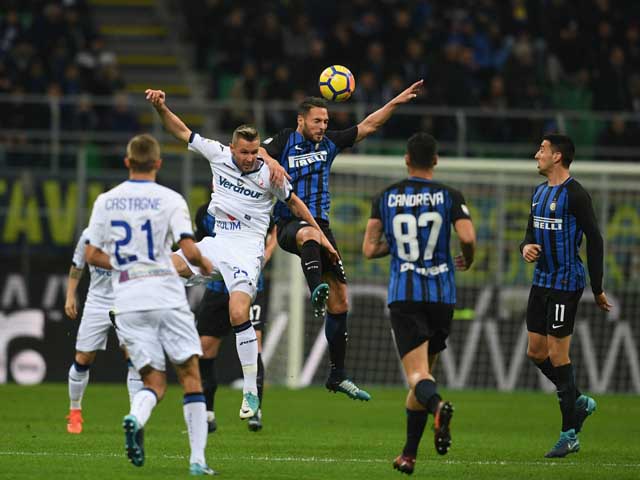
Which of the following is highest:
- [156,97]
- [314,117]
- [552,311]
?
[156,97]

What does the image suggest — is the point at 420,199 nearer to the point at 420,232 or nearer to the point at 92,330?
the point at 420,232

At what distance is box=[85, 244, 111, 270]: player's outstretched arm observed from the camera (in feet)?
27.8

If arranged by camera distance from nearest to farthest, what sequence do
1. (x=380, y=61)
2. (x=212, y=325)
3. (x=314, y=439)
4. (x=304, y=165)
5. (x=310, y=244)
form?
(x=310, y=244)
(x=304, y=165)
(x=314, y=439)
(x=212, y=325)
(x=380, y=61)

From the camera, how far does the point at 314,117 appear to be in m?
11.6

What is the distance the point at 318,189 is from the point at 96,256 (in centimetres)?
368

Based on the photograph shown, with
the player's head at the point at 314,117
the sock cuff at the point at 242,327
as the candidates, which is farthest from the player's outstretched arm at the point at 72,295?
the player's head at the point at 314,117

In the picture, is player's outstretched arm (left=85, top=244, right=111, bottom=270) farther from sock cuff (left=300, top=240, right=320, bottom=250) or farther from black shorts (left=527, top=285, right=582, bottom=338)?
black shorts (left=527, top=285, right=582, bottom=338)

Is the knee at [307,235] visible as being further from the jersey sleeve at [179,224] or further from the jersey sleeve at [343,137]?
the jersey sleeve at [179,224]

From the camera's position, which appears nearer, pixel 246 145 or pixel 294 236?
pixel 246 145

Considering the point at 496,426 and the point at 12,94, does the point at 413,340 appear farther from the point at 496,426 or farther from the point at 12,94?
the point at 12,94

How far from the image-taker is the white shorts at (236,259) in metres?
10.9

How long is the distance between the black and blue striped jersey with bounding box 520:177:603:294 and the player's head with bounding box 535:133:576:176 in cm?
17

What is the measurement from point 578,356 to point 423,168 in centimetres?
1036

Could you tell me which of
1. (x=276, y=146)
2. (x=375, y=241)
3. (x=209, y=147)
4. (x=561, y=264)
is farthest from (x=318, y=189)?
(x=375, y=241)
